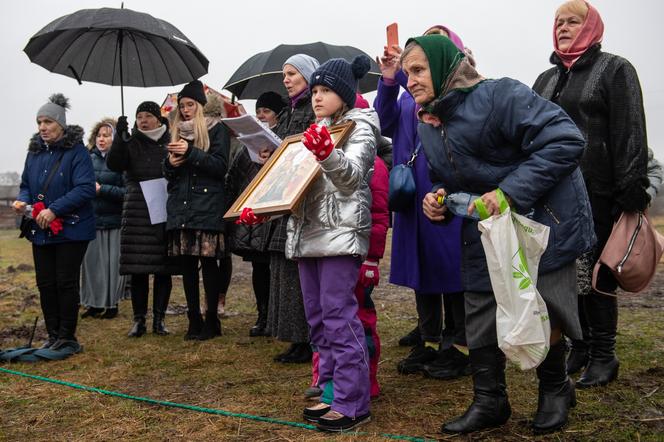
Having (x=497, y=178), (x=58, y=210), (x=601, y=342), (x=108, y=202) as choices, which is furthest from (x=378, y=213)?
(x=108, y=202)

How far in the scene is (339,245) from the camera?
3143mm

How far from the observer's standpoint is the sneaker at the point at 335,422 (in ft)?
9.86

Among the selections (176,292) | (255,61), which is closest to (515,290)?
(255,61)

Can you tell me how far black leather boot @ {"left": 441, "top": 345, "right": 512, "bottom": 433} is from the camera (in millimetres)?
2920

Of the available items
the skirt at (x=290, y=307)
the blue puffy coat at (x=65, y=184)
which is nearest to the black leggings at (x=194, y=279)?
the blue puffy coat at (x=65, y=184)

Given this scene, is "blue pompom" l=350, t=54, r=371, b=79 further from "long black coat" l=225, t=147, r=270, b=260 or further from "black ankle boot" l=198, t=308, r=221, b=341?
"black ankle boot" l=198, t=308, r=221, b=341

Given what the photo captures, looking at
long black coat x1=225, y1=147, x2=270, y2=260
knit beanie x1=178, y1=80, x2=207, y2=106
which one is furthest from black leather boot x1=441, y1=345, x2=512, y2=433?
knit beanie x1=178, y1=80, x2=207, y2=106

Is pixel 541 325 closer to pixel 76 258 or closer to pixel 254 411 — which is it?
pixel 254 411

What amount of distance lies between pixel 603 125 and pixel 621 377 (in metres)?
1.53

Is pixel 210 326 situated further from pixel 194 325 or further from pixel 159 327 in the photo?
pixel 159 327

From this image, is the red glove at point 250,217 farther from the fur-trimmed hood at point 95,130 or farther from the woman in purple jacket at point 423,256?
the fur-trimmed hood at point 95,130

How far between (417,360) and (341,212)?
1.51 metres

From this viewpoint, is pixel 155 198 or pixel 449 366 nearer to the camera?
pixel 449 366

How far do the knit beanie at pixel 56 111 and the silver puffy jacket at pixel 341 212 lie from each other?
276cm
